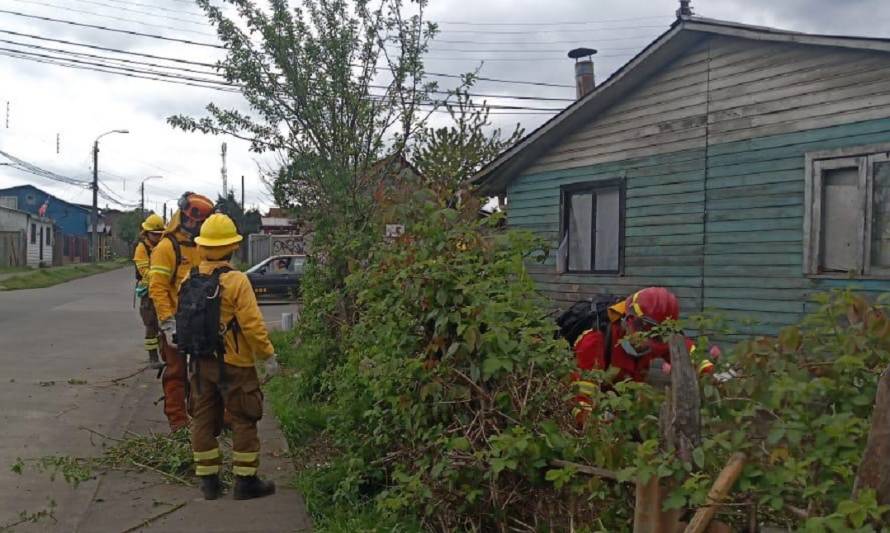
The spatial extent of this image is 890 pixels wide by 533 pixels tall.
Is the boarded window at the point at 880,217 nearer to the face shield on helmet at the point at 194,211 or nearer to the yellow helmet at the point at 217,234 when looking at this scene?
the yellow helmet at the point at 217,234

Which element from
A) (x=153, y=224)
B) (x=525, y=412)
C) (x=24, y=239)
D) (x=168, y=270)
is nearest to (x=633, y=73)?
(x=153, y=224)

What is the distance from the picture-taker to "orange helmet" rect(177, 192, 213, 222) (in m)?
6.34

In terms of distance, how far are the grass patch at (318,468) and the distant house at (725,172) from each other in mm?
3092

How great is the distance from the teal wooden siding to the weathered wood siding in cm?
1

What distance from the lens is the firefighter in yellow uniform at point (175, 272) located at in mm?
6293

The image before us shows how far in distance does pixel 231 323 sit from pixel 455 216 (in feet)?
6.11

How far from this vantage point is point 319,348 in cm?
662

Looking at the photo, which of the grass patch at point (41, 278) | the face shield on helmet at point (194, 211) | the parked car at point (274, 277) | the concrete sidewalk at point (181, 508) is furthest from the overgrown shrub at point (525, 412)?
the grass patch at point (41, 278)

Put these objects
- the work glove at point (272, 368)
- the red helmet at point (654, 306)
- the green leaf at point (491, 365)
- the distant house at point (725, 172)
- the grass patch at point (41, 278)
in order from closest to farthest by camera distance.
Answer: the green leaf at point (491, 365) < the red helmet at point (654, 306) < the distant house at point (725, 172) < the work glove at point (272, 368) < the grass patch at point (41, 278)

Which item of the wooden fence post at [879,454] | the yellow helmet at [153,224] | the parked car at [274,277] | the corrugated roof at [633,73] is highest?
the corrugated roof at [633,73]

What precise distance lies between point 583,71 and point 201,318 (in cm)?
1158

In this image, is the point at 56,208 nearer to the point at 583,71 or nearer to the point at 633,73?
the point at 583,71

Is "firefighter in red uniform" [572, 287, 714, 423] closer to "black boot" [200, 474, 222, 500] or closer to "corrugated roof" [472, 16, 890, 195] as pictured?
"black boot" [200, 474, 222, 500]

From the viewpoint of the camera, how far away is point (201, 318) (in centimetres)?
487
